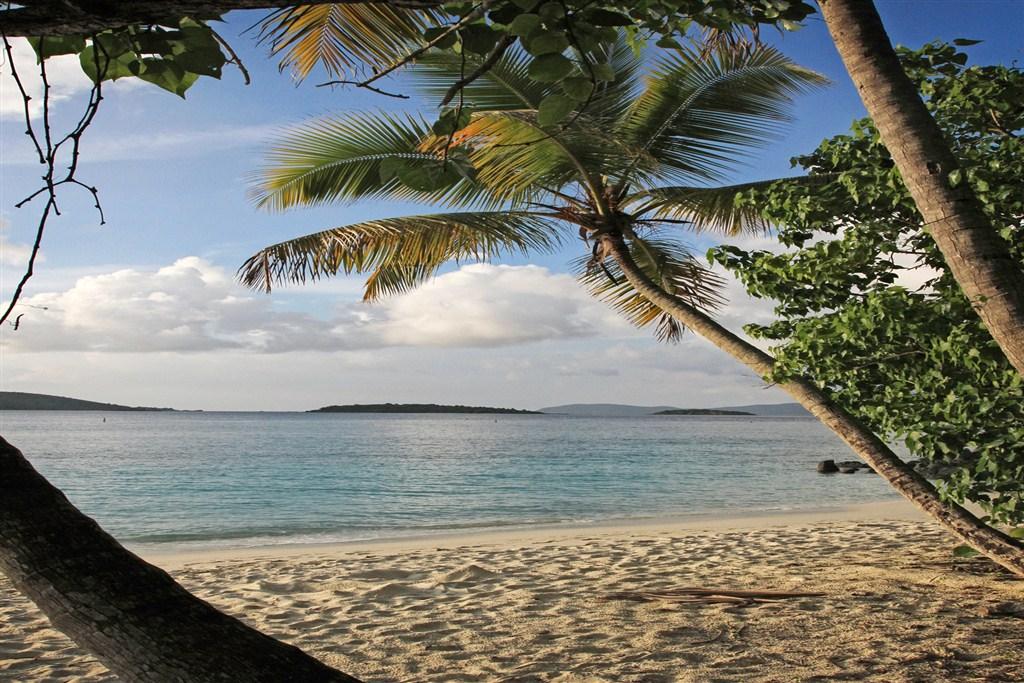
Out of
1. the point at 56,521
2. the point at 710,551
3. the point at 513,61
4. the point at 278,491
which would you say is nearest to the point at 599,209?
the point at 513,61

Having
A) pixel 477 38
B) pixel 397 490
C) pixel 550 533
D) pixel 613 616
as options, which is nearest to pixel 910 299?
pixel 613 616

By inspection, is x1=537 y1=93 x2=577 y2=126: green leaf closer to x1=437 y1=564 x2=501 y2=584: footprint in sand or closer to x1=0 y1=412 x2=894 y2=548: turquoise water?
x1=437 y1=564 x2=501 y2=584: footprint in sand

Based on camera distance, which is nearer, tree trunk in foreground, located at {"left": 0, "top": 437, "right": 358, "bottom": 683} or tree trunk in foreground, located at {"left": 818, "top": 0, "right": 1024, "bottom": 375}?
tree trunk in foreground, located at {"left": 0, "top": 437, "right": 358, "bottom": 683}

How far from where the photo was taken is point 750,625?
5609 mm

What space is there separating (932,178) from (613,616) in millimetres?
3699

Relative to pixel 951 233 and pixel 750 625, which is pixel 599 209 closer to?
pixel 750 625

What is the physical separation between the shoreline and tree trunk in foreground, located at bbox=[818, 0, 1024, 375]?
788cm

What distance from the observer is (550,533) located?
13.7 m

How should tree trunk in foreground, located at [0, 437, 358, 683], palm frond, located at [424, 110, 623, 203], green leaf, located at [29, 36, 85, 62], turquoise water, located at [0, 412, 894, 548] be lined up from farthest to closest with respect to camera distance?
turquoise water, located at [0, 412, 894, 548] → palm frond, located at [424, 110, 623, 203] → green leaf, located at [29, 36, 85, 62] → tree trunk in foreground, located at [0, 437, 358, 683]

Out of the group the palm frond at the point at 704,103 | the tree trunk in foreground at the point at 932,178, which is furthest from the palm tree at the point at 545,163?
the tree trunk in foreground at the point at 932,178

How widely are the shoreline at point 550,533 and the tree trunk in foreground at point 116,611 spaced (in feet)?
30.4

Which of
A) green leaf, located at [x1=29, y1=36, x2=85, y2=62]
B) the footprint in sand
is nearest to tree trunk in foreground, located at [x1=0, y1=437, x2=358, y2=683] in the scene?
green leaf, located at [x1=29, y1=36, x2=85, y2=62]

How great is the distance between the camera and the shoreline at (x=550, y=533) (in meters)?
11.5

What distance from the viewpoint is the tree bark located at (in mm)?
1539
